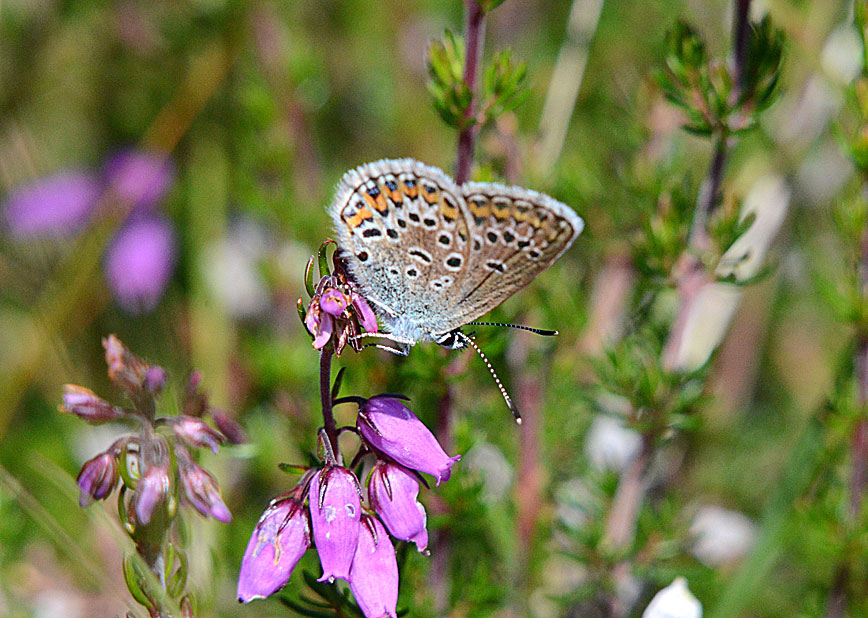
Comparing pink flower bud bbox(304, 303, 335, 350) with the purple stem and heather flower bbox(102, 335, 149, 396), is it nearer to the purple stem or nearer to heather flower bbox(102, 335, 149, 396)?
heather flower bbox(102, 335, 149, 396)

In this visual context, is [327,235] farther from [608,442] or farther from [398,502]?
[398,502]

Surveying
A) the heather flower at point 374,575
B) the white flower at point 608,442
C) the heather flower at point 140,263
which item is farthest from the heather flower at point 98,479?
the heather flower at point 140,263

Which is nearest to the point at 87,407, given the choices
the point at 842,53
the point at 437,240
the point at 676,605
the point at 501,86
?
the point at 437,240

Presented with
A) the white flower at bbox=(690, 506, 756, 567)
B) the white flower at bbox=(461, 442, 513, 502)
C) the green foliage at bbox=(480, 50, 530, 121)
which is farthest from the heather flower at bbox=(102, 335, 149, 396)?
the white flower at bbox=(690, 506, 756, 567)

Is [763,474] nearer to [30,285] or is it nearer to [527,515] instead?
[527,515]

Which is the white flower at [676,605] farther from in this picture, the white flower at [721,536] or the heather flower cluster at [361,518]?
the white flower at [721,536]

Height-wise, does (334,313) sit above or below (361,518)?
above
